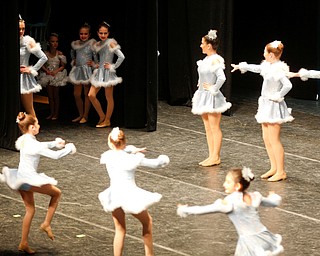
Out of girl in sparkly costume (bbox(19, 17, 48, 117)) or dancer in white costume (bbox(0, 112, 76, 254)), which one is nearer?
dancer in white costume (bbox(0, 112, 76, 254))

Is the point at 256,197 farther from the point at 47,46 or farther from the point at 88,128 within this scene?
the point at 47,46

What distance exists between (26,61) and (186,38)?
2.54m

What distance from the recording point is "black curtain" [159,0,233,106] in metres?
12.6

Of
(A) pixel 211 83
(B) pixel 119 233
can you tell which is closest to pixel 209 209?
(B) pixel 119 233

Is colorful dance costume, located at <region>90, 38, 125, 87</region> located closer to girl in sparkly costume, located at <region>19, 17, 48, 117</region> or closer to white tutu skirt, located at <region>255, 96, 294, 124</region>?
girl in sparkly costume, located at <region>19, 17, 48, 117</region>

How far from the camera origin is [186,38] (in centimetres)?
1312

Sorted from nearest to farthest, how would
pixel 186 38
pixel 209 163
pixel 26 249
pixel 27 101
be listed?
1. pixel 26 249
2. pixel 209 163
3. pixel 27 101
4. pixel 186 38

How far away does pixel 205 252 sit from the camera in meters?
7.82

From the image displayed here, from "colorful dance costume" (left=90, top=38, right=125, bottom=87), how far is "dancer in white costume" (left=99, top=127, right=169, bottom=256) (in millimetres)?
4485

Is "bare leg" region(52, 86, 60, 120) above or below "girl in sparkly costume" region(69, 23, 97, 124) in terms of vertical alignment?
below

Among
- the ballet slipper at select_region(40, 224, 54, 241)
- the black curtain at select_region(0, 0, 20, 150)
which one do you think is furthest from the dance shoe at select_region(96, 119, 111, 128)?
the ballet slipper at select_region(40, 224, 54, 241)

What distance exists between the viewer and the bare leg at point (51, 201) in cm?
773

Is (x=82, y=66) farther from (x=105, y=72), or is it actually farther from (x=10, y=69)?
(x=10, y=69)

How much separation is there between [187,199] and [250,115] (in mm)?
3807
